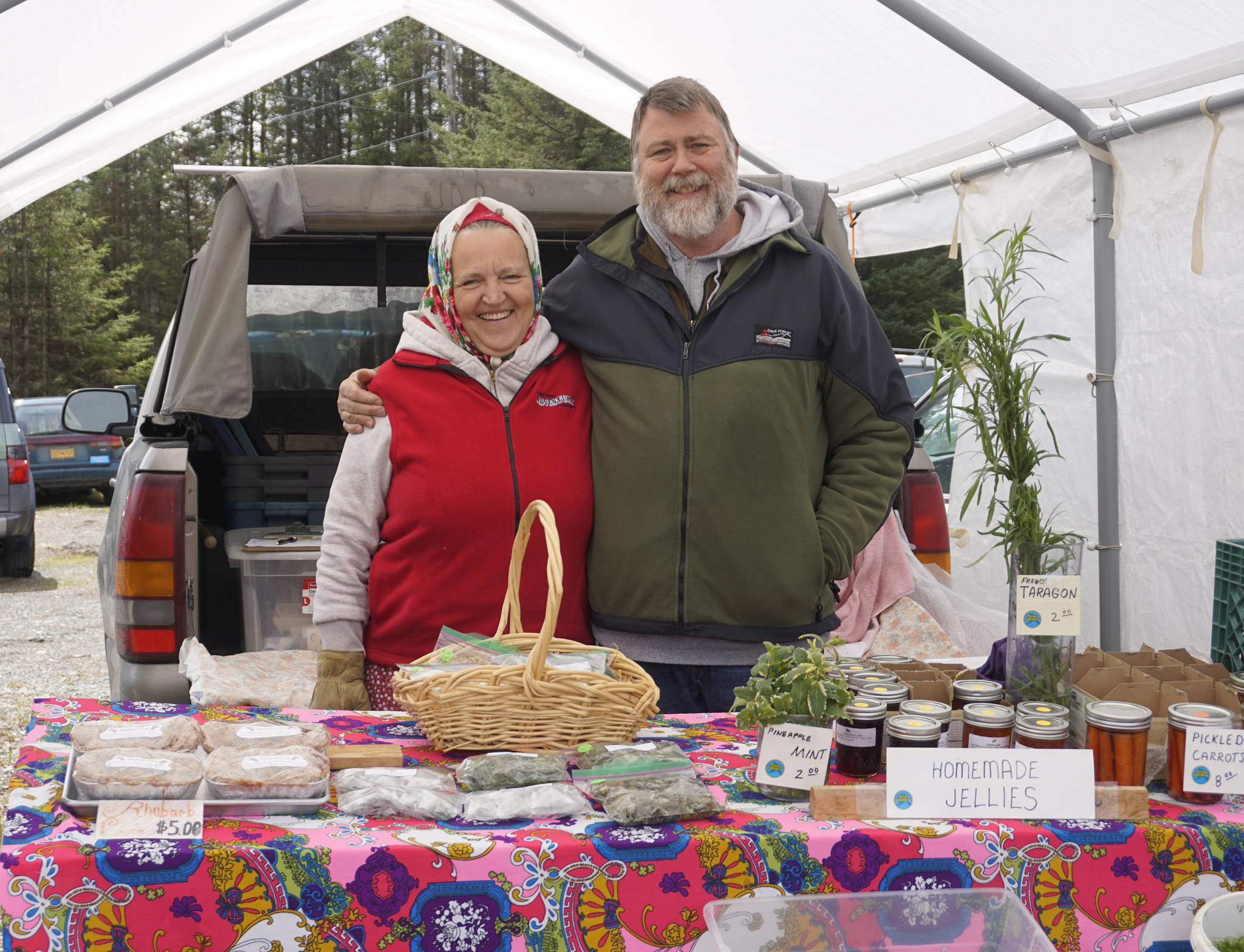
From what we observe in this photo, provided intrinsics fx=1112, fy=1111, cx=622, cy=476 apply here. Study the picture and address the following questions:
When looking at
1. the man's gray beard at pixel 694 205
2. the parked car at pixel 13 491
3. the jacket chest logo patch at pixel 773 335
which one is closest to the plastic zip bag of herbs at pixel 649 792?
the jacket chest logo patch at pixel 773 335

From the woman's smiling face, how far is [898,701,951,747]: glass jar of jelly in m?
1.14

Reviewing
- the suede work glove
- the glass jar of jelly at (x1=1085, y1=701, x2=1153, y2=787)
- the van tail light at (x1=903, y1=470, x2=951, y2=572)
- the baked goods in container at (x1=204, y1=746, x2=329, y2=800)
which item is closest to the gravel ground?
the suede work glove

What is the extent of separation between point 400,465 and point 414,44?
31.0 metres

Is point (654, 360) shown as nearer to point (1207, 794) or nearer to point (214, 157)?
point (1207, 794)

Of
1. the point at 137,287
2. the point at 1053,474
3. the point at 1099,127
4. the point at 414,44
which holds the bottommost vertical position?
the point at 1053,474

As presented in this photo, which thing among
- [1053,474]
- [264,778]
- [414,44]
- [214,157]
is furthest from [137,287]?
[264,778]

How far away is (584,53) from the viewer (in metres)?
6.40

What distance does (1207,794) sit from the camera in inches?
59.9

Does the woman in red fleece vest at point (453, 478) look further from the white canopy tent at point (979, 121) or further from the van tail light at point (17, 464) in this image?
the van tail light at point (17, 464)

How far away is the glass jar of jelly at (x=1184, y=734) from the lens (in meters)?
1.50

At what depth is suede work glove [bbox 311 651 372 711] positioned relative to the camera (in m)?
2.22

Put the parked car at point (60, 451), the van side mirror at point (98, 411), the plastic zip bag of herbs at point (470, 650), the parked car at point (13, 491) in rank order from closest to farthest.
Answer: the plastic zip bag of herbs at point (470, 650), the van side mirror at point (98, 411), the parked car at point (13, 491), the parked car at point (60, 451)

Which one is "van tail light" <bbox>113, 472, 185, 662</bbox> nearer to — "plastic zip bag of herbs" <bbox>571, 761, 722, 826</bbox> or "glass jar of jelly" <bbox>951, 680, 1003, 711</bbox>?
"plastic zip bag of herbs" <bbox>571, 761, 722, 826</bbox>

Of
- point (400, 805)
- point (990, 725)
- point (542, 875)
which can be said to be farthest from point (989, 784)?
point (400, 805)
